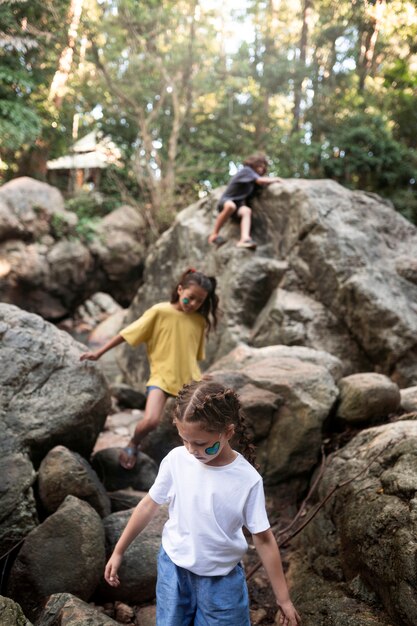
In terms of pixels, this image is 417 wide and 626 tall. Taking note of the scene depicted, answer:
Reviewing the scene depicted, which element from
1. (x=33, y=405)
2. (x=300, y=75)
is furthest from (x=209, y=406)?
(x=300, y=75)

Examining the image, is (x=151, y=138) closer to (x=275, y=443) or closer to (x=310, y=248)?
(x=310, y=248)

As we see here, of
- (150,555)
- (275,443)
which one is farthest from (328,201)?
(150,555)

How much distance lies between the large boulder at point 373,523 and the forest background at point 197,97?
7592mm

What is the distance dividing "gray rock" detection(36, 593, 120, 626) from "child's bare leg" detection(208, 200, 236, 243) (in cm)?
493

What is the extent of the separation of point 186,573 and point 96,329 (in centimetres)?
945

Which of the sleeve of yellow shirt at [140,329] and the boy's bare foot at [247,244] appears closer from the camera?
the sleeve of yellow shirt at [140,329]

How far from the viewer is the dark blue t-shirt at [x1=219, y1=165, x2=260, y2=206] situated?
6535 millimetres

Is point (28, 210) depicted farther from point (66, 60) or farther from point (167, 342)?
point (167, 342)

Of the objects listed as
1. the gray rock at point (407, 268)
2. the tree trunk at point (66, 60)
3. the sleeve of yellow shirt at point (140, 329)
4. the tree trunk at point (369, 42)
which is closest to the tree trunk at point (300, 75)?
the tree trunk at point (369, 42)

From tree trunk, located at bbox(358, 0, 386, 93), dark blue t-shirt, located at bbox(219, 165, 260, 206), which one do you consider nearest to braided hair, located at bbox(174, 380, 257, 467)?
dark blue t-shirt, located at bbox(219, 165, 260, 206)

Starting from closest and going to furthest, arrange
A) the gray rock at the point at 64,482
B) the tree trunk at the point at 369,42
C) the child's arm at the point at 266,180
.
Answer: the gray rock at the point at 64,482 → the tree trunk at the point at 369,42 → the child's arm at the point at 266,180

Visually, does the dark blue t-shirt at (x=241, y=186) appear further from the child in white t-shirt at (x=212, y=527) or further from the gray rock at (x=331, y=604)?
the child in white t-shirt at (x=212, y=527)

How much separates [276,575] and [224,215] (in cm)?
518

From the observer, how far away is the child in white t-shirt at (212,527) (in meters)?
1.76
